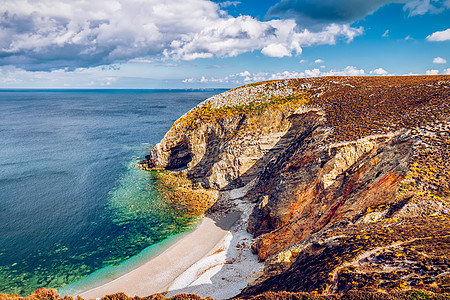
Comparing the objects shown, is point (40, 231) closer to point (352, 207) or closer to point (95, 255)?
point (95, 255)

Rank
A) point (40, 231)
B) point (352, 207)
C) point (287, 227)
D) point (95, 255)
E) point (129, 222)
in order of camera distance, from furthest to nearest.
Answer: point (129, 222) → point (40, 231) → point (95, 255) → point (287, 227) → point (352, 207)

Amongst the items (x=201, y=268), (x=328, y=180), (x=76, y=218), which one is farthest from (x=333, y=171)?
(x=76, y=218)

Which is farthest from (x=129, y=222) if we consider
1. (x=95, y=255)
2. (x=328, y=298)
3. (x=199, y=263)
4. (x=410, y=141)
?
(x=410, y=141)

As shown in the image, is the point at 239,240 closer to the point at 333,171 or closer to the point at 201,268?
the point at 201,268

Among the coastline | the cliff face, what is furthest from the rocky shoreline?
the coastline

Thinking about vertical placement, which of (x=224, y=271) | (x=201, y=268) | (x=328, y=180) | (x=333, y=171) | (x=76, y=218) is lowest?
(x=201, y=268)

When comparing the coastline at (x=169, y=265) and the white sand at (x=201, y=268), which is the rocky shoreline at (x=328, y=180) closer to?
the white sand at (x=201, y=268)

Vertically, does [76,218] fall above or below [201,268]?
above
